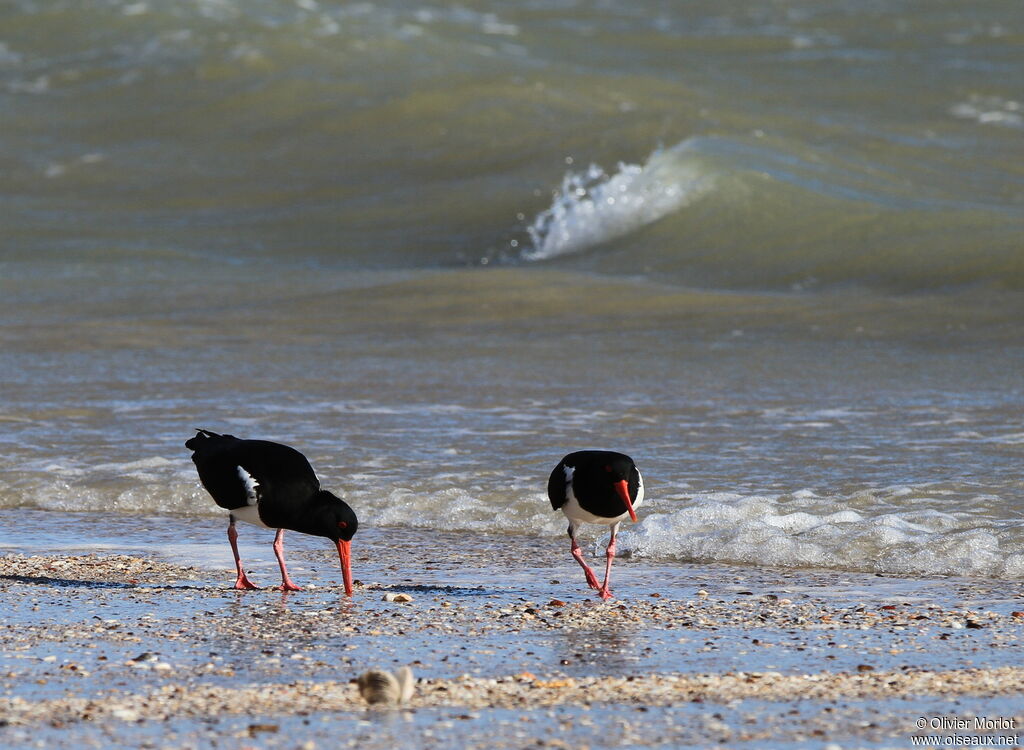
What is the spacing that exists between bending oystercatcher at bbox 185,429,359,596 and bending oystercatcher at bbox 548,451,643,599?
2.66 feet

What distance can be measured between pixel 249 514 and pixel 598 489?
1.34 m

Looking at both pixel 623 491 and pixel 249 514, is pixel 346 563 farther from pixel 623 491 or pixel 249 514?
pixel 623 491

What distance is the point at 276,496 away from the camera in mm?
5746

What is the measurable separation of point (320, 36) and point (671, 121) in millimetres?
10001

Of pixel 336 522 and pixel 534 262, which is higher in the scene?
pixel 336 522

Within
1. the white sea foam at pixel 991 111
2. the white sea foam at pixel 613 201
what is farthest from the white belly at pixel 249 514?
the white sea foam at pixel 991 111

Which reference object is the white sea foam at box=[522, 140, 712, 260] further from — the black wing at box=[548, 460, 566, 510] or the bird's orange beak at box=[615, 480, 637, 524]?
the bird's orange beak at box=[615, 480, 637, 524]

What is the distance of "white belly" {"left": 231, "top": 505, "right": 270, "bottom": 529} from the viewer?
5.81m

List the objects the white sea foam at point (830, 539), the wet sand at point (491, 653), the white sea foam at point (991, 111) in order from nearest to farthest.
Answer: the wet sand at point (491, 653), the white sea foam at point (830, 539), the white sea foam at point (991, 111)

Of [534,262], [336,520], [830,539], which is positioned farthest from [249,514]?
[534,262]

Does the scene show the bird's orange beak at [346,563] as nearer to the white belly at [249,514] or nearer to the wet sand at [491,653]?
the wet sand at [491,653]

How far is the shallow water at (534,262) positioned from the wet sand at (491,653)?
2.47ft

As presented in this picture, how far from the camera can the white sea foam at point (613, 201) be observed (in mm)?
18531

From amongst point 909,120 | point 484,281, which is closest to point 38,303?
point 484,281
